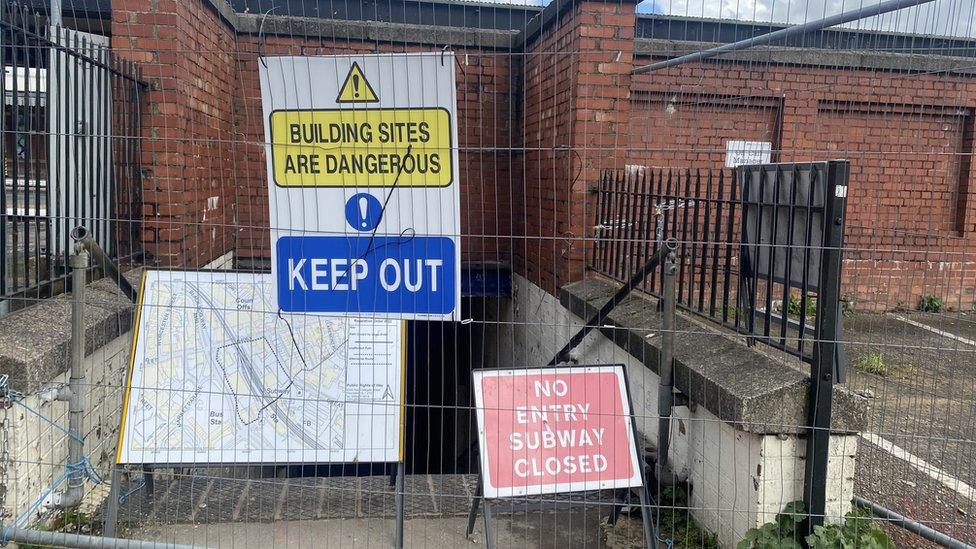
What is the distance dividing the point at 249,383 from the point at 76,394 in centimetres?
74

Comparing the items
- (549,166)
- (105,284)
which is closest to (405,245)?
(105,284)

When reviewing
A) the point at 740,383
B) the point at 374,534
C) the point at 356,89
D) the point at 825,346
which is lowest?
the point at 374,534

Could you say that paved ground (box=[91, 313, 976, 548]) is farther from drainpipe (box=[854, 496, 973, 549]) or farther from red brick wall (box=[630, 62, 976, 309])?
red brick wall (box=[630, 62, 976, 309])

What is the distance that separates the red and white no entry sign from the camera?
11.0 feet

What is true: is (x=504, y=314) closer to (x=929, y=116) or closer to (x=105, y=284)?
(x=105, y=284)

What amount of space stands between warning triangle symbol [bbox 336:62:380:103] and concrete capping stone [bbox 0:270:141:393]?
152 centimetres

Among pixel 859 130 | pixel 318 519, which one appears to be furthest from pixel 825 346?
pixel 859 130

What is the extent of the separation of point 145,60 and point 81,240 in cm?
187

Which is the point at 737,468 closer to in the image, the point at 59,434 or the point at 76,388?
the point at 76,388

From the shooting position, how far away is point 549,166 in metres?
5.51

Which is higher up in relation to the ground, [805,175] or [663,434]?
[805,175]

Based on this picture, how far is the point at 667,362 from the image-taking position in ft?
11.6

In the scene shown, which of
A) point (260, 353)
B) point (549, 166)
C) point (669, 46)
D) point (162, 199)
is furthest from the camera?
point (669, 46)

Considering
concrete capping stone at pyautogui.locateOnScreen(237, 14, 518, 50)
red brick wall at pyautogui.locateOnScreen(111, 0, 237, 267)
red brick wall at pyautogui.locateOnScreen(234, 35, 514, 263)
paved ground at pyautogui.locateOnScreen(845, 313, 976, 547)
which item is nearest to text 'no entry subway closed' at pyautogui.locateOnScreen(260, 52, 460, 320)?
red brick wall at pyautogui.locateOnScreen(111, 0, 237, 267)
